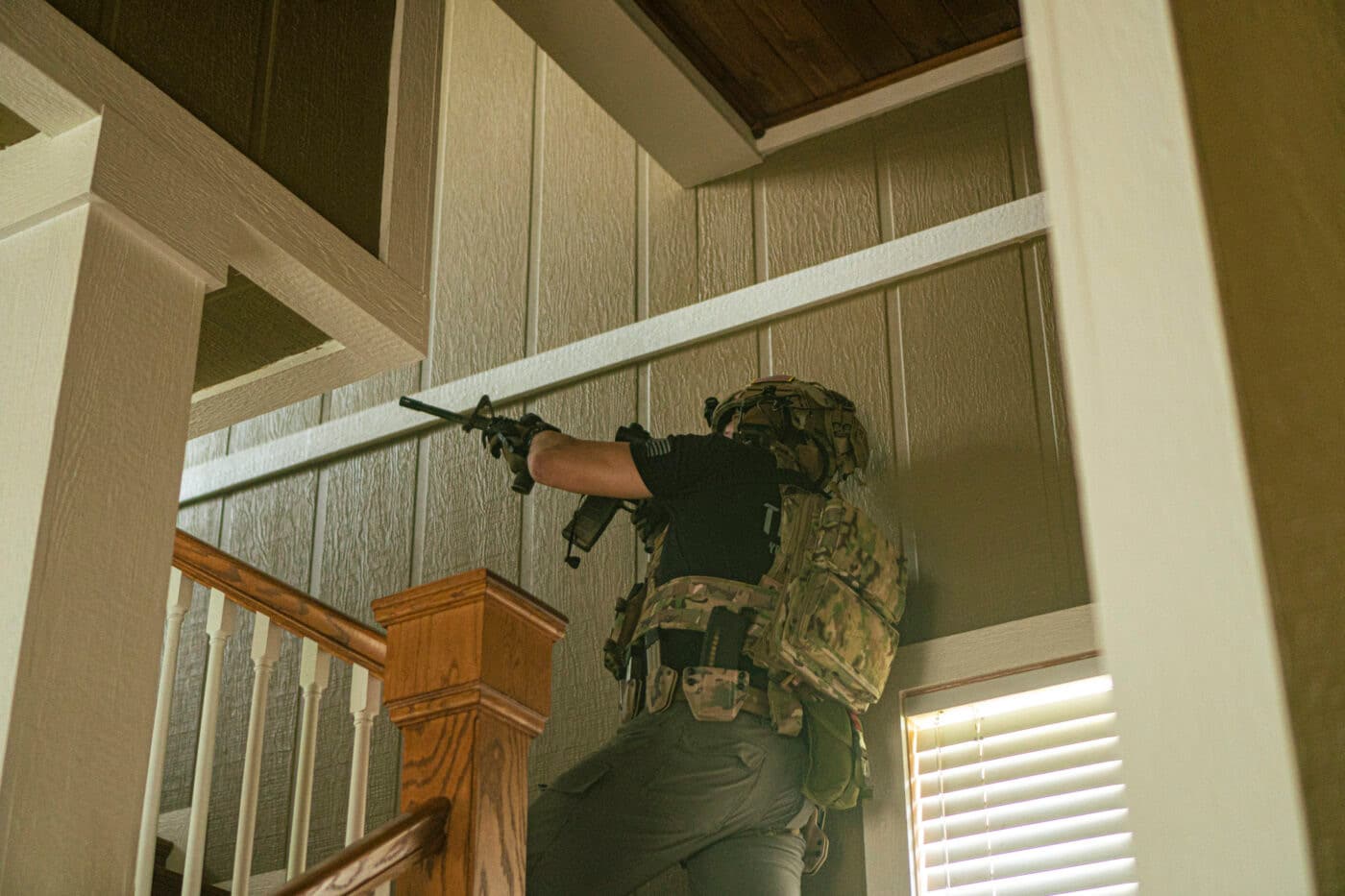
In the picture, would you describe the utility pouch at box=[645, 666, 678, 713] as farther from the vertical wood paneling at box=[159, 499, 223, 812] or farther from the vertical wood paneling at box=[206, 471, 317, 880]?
the vertical wood paneling at box=[159, 499, 223, 812]

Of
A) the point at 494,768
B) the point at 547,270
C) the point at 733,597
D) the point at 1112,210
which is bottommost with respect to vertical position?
the point at 1112,210

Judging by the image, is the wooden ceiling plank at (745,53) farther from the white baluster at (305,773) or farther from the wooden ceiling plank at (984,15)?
the white baluster at (305,773)

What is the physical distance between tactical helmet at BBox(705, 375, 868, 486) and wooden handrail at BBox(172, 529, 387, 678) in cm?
99

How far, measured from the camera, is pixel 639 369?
13.8 feet

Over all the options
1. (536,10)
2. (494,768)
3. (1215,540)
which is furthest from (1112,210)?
(536,10)

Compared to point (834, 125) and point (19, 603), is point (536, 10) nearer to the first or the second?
point (834, 125)

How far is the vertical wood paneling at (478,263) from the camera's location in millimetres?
4273

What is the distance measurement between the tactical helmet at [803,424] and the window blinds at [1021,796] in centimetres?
61

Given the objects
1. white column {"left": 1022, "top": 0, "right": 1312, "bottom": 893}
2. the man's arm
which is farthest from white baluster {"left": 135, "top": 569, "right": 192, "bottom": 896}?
white column {"left": 1022, "top": 0, "right": 1312, "bottom": 893}

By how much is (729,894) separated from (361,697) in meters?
0.83

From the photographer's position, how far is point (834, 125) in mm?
4258

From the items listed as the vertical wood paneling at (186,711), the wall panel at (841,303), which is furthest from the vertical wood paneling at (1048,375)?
the vertical wood paneling at (186,711)

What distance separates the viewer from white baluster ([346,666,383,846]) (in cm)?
250

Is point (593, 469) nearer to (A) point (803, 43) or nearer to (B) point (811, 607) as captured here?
(B) point (811, 607)
